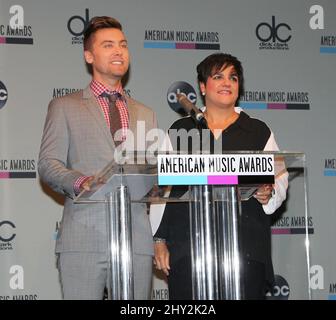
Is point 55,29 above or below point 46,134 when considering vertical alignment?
above

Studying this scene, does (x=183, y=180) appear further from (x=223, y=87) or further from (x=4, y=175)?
(x=4, y=175)

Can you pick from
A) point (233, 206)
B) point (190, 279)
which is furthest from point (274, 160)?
point (190, 279)

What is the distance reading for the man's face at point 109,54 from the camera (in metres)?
3.77

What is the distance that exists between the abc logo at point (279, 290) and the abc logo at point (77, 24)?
114 inches

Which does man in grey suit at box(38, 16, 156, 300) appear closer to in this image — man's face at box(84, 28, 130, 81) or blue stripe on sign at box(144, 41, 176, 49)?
man's face at box(84, 28, 130, 81)

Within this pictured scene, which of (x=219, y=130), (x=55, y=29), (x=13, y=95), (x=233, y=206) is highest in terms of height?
(x=55, y=29)

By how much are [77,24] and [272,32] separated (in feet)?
4.58

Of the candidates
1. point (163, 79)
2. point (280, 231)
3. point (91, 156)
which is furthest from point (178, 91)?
point (280, 231)

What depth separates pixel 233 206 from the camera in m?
2.77
